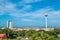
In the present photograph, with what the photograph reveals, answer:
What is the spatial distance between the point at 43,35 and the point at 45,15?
23642 millimetres

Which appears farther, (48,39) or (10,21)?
(10,21)

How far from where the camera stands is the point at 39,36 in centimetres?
1669

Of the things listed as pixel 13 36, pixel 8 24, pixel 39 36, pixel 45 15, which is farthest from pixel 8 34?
pixel 39 36

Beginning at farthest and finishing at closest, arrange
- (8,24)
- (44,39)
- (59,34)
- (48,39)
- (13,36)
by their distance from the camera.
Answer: (8,24)
(59,34)
(13,36)
(44,39)
(48,39)

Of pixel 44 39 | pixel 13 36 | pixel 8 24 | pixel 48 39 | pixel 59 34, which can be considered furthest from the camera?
pixel 8 24

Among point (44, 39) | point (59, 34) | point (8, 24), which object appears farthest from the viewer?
point (8, 24)

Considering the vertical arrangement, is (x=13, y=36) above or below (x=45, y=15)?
below

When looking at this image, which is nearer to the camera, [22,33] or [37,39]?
[37,39]

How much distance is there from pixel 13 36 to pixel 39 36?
3093cm

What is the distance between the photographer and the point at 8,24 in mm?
69062

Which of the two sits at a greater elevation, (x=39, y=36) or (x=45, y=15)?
(x=45, y=15)

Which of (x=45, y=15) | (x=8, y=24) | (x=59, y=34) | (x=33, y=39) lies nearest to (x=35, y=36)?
(x=33, y=39)

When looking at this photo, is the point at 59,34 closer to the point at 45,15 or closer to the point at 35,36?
the point at 45,15

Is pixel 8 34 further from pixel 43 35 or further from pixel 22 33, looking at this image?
pixel 43 35
